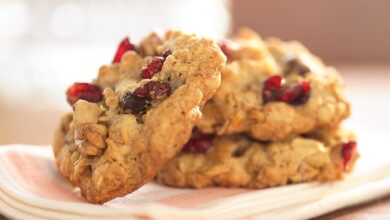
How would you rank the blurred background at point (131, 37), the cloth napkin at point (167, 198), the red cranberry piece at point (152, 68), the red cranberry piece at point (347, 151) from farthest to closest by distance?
the blurred background at point (131, 37)
the red cranberry piece at point (347, 151)
the red cranberry piece at point (152, 68)
the cloth napkin at point (167, 198)

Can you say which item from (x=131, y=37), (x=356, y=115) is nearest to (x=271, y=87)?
(x=356, y=115)

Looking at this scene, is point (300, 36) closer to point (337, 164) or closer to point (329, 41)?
point (329, 41)

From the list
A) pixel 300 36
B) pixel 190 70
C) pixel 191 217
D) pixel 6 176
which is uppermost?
pixel 300 36

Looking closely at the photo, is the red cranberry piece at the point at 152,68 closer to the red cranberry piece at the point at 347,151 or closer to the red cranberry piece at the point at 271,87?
the red cranberry piece at the point at 271,87

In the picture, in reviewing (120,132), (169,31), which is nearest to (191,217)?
(120,132)

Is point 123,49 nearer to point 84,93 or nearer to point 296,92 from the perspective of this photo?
point 84,93

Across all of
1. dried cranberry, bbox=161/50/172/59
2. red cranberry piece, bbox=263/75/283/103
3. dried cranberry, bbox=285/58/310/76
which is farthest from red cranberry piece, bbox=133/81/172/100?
dried cranberry, bbox=285/58/310/76

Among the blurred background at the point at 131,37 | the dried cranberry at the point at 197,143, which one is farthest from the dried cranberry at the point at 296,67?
the blurred background at the point at 131,37

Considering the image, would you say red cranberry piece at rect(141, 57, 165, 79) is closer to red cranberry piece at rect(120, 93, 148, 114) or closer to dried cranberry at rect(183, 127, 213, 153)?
red cranberry piece at rect(120, 93, 148, 114)
